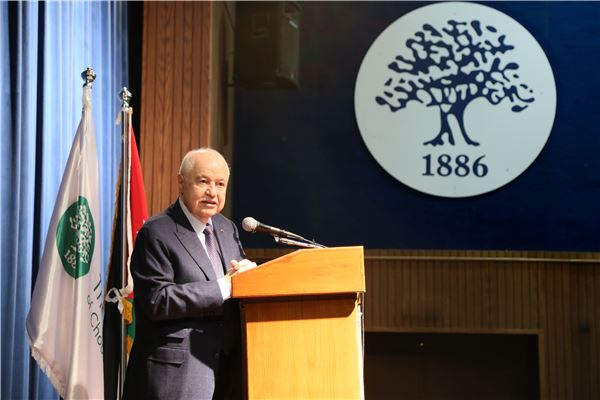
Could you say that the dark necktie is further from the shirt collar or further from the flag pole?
the flag pole

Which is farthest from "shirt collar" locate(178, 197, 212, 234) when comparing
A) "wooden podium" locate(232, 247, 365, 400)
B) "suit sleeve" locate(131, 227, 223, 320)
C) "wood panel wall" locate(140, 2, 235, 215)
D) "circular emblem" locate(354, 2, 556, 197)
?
"circular emblem" locate(354, 2, 556, 197)

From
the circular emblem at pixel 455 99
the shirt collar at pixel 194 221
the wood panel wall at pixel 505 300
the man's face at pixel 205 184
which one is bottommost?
the wood panel wall at pixel 505 300

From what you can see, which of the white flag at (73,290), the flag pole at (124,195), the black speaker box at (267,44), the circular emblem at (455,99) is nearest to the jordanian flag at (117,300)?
the flag pole at (124,195)

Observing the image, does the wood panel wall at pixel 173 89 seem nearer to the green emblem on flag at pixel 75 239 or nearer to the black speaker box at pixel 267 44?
the black speaker box at pixel 267 44

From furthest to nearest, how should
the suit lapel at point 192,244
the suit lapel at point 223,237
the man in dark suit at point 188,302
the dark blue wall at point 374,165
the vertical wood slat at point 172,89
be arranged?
1. the dark blue wall at point 374,165
2. the vertical wood slat at point 172,89
3. the suit lapel at point 223,237
4. the suit lapel at point 192,244
5. the man in dark suit at point 188,302

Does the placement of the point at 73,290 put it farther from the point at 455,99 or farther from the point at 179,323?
the point at 455,99

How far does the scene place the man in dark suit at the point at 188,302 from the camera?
2271 mm

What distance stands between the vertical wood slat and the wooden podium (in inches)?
88.2

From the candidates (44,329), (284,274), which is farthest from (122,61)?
(284,274)

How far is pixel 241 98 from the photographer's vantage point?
186 inches

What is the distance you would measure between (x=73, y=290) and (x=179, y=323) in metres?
0.84

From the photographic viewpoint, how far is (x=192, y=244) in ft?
7.84

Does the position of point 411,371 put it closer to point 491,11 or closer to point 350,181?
point 350,181

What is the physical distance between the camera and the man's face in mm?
2404
